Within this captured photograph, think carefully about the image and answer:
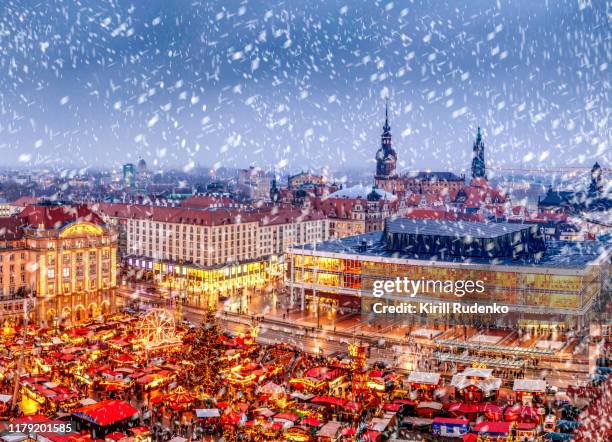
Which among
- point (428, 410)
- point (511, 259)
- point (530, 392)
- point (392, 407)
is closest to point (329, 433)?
point (392, 407)

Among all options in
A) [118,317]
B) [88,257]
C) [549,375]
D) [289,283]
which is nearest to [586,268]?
[549,375]

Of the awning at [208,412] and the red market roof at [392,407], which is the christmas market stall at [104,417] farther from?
the red market roof at [392,407]

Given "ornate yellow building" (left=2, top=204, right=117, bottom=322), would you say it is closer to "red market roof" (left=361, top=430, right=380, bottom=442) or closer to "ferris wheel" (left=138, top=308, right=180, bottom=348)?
"ferris wheel" (left=138, top=308, right=180, bottom=348)

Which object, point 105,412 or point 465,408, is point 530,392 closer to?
point 465,408

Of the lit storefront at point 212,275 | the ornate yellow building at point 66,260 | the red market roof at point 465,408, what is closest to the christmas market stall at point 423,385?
the red market roof at point 465,408

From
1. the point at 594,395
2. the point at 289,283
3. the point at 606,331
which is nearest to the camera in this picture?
the point at 594,395

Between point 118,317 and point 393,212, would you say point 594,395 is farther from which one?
point 393,212
